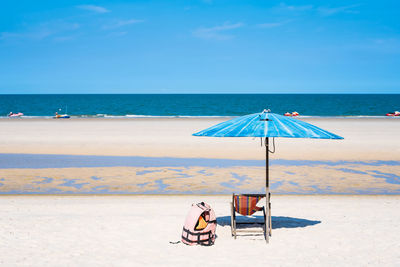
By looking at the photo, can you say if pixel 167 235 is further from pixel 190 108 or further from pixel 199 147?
pixel 190 108

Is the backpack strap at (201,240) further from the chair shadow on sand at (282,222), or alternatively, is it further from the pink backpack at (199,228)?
the chair shadow on sand at (282,222)

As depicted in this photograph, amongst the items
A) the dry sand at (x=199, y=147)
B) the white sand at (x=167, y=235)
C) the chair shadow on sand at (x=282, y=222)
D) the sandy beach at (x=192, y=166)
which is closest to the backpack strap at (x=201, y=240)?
the white sand at (x=167, y=235)

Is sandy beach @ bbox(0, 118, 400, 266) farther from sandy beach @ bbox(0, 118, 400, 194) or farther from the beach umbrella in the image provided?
the beach umbrella

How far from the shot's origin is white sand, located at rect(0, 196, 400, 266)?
605cm

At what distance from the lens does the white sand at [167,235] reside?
605 cm

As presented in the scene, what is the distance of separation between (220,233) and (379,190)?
19.6 ft

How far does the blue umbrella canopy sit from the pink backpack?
1.34 meters

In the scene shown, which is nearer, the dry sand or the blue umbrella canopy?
the blue umbrella canopy

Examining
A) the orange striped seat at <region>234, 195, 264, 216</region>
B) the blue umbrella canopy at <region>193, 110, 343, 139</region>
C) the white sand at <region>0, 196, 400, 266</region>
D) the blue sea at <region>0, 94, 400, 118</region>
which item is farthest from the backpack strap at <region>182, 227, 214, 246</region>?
the blue sea at <region>0, 94, 400, 118</region>

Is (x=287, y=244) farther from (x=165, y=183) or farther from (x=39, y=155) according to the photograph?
(x=39, y=155)

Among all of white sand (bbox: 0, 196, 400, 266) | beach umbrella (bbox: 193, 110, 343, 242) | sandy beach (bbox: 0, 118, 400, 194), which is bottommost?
white sand (bbox: 0, 196, 400, 266)

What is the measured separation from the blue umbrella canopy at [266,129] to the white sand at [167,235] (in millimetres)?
1890

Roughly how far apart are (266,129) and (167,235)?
2615 millimetres

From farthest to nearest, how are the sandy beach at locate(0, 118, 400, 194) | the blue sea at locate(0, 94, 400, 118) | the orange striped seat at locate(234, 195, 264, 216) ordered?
1. the blue sea at locate(0, 94, 400, 118)
2. the sandy beach at locate(0, 118, 400, 194)
3. the orange striped seat at locate(234, 195, 264, 216)
